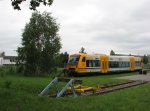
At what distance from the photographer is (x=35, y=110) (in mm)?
10094

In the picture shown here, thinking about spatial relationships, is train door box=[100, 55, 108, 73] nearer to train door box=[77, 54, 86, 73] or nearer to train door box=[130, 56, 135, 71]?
train door box=[77, 54, 86, 73]

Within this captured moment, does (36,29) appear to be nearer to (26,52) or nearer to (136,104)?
(26,52)

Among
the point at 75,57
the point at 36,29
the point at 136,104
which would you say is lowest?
the point at 136,104

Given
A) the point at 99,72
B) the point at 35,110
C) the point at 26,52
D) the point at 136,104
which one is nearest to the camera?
the point at 35,110

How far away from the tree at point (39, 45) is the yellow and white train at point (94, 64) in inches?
106

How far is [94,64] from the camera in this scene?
47875 millimetres

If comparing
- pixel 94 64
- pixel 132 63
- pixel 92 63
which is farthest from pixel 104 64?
pixel 132 63

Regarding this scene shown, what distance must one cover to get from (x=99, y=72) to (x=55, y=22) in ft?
32.3

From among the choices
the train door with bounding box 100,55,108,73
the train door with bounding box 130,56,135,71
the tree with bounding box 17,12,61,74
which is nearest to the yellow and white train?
the train door with bounding box 100,55,108,73

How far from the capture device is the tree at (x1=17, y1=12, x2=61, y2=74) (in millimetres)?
44438

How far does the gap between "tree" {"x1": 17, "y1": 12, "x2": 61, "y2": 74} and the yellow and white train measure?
8.79ft

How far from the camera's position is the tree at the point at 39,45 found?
44438 millimetres

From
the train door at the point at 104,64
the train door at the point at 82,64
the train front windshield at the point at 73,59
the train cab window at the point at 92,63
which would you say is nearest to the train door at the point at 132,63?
the train door at the point at 104,64

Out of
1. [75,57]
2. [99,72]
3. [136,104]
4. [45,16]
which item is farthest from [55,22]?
[136,104]
